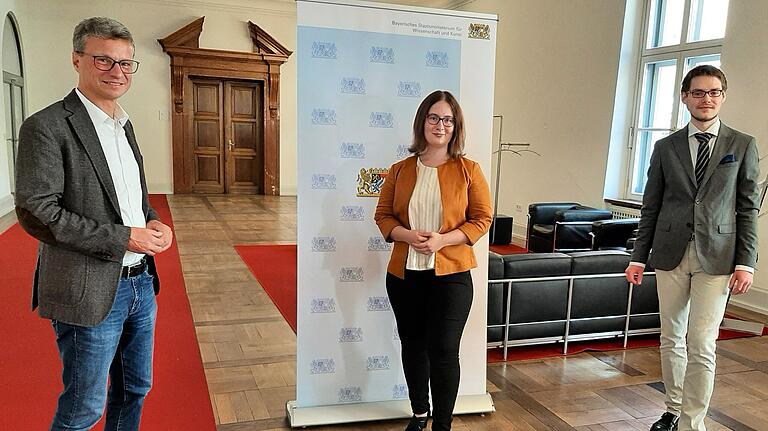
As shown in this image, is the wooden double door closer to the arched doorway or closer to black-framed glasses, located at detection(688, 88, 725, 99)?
the arched doorway

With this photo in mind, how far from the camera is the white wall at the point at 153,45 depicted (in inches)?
412

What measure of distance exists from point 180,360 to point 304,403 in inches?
43.0

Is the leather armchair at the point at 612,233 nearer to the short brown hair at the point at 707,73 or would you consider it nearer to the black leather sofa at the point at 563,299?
the black leather sofa at the point at 563,299

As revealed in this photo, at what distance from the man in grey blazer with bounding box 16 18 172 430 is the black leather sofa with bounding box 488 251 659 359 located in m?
2.40

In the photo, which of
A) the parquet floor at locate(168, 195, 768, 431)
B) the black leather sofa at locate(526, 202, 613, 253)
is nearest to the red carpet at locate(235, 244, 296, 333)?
the parquet floor at locate(168, 195, 768, 431)

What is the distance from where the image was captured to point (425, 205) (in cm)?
232

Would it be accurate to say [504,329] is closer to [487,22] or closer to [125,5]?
[487,22]

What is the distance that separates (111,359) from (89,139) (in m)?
0.63

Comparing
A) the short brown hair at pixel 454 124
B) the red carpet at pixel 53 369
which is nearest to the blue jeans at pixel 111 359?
the red carpet at pixel 53 369

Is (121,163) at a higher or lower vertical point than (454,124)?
lower

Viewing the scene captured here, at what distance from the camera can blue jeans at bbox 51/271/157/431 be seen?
158cm

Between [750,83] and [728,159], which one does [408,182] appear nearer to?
[728,159]

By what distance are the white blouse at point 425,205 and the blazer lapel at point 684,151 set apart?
1.07 metres

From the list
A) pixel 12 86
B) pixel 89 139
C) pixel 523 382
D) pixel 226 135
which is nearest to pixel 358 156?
pixel 89 139
